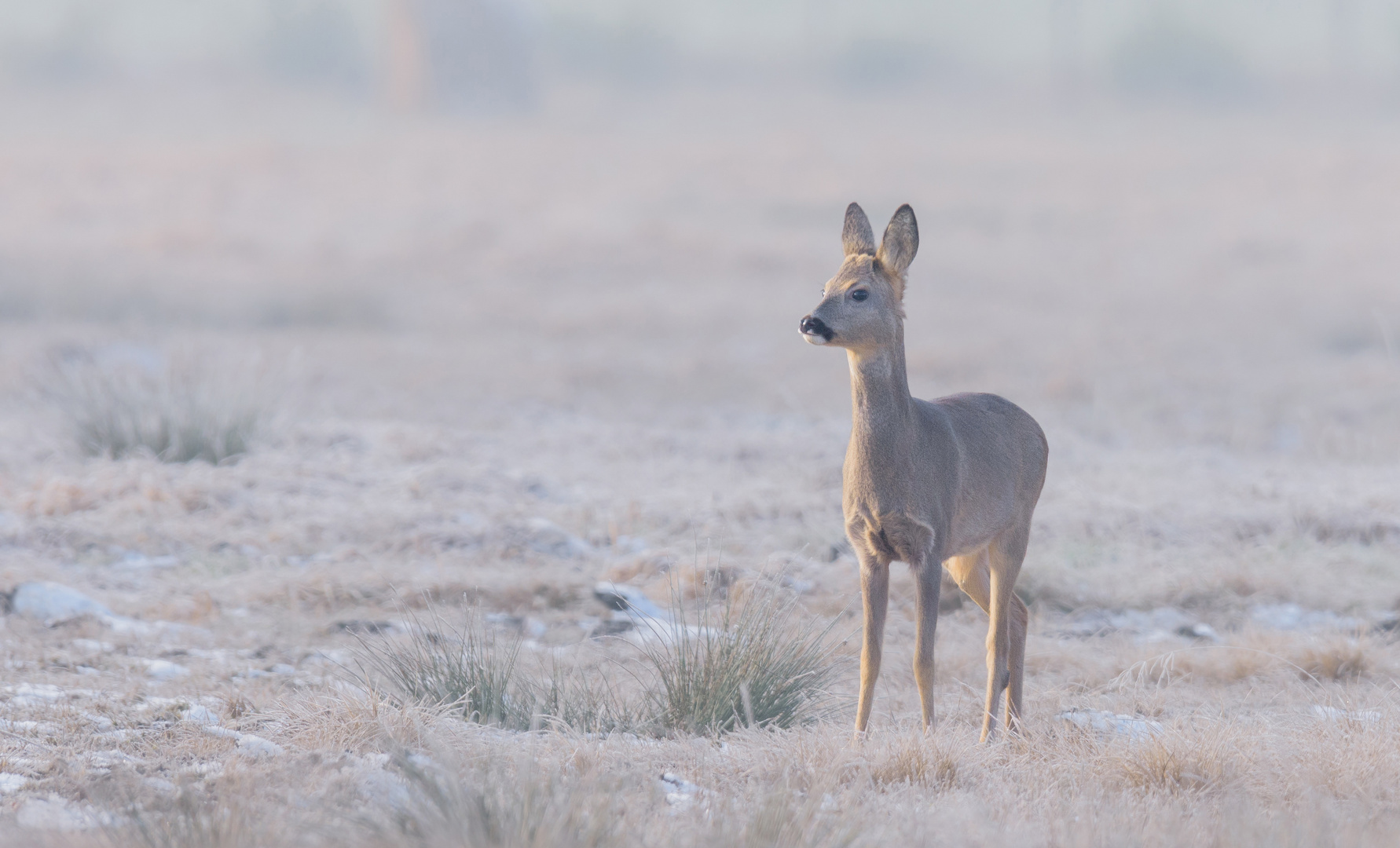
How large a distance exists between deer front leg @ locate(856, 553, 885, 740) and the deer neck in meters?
0.43

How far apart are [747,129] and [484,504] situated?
43852 millimetres

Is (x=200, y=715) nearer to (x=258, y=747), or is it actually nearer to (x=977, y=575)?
(x=258, y=747)

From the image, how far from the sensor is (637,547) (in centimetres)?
866

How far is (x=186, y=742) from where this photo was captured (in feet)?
15.7

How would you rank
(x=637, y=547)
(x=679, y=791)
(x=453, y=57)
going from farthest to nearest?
(x=453, y=57), (x=637, y=547), (x=679, y=791)

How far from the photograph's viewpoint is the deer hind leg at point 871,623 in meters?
4.85

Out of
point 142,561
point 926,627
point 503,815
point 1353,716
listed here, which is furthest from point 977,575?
point 142,561

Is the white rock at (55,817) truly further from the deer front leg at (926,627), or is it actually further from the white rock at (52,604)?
the white rock at (52,604)

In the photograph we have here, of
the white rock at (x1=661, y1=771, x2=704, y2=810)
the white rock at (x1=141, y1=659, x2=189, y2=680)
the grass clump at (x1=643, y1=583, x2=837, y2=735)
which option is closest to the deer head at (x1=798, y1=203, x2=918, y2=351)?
the grass clump at (x1=643, y1=583, x2=837, y2=735)

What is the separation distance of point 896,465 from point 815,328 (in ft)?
2.02

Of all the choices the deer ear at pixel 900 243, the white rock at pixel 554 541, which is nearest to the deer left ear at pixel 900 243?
the deer ear at pixel 900 243

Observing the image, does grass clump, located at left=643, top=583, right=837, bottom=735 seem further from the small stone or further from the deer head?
the small stone

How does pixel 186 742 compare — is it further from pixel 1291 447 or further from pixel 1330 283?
pixel 1330 283

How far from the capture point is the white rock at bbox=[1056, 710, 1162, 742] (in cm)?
499
